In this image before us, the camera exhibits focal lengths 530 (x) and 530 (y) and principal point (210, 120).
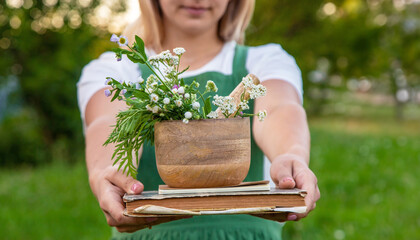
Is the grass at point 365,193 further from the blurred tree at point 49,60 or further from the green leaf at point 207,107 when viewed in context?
the blurred tree at point 49,60

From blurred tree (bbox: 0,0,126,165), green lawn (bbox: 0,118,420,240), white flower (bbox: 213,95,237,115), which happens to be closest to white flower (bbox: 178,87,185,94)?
white flower (bbox: 213,95,237,115)

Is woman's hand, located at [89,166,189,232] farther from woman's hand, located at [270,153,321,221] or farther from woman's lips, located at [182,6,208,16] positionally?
woman's lips, located at [182,6,208,16]

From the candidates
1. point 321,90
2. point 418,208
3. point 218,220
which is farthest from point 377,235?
point 321,90

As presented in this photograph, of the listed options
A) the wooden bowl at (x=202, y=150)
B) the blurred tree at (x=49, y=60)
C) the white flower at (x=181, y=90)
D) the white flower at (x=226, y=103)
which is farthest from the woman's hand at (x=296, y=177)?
the blurred tree at (x=49, y=60)

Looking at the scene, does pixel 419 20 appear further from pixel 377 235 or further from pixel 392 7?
pixel 377 235

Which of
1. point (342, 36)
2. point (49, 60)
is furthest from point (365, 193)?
point (342, 36)

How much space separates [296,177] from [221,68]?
2.95 feet

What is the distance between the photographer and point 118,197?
1675 millimetres

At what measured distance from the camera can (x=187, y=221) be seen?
86.9 inches

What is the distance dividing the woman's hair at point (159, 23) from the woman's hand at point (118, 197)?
2.89 feet

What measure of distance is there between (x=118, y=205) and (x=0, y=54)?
1022 centimetres

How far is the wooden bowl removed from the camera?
153cm

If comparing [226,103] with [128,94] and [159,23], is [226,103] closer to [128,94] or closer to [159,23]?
[128,94]

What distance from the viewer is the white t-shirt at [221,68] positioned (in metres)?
2.32
